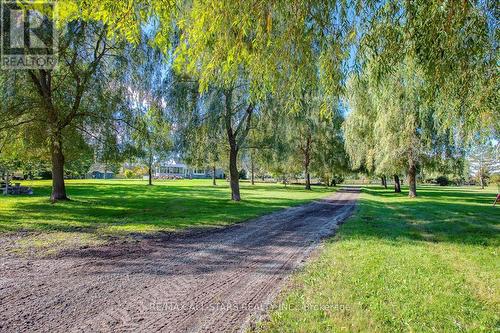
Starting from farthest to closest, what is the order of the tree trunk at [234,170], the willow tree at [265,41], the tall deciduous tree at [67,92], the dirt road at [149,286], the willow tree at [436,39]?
the tree trunk at [234,170] < the tall deciduous tree at [67,92] < the willow tree at [436,39] < the willow tree at [265,41] < the dirt road at [149,286]

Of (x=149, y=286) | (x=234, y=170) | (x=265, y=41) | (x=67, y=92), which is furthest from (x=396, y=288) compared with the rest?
(x=67, y=92)

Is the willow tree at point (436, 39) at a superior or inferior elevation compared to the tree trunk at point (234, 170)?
superior

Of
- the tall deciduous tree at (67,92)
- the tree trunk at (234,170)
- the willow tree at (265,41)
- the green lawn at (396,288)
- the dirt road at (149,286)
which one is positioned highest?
the tall deciduous tree at (67,92)

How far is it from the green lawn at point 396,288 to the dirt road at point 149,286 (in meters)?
0.43

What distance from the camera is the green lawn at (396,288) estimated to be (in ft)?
10.8

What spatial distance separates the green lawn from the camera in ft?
10.8

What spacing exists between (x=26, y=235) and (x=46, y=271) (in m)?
3.60

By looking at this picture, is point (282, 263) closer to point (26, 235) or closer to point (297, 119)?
point (26, 235)

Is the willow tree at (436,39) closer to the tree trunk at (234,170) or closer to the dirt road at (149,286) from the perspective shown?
the dirt road at (149,286)

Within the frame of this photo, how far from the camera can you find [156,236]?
7.65 metres

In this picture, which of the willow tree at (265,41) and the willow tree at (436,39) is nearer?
the willow tree at (265,41)

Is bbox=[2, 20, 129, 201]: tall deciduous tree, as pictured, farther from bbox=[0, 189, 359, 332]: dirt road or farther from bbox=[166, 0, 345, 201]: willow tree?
bbox=[166, 0, 345, 201]: willow tree

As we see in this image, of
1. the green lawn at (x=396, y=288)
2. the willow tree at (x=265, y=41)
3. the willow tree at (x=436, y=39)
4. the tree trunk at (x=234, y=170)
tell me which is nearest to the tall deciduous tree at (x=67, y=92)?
the tree trunk at (x=234, y=170)

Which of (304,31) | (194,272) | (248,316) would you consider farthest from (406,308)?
(304,31)
